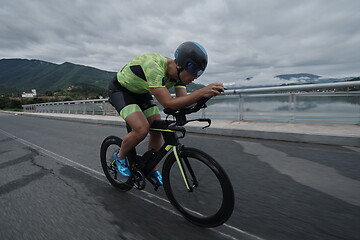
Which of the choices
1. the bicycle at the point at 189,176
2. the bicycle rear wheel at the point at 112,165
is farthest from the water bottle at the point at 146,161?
the bicycle rear wheel at the point at 112,165

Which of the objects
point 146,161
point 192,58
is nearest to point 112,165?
point 146,161

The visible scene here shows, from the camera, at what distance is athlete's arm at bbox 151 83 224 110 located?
163cm

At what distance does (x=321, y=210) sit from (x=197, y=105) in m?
1.79

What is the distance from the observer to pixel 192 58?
1900mm

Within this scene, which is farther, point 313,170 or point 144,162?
point 313,170

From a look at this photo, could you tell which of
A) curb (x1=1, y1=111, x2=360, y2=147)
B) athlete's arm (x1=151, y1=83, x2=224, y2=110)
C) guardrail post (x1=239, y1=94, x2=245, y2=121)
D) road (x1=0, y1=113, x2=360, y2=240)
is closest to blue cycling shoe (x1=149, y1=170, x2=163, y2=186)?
road (x1=0, y1=113, x2=360, y2=240)

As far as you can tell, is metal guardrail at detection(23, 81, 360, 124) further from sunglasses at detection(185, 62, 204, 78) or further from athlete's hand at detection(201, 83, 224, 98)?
athlete's hand at detection(201, 83, 224, 98)

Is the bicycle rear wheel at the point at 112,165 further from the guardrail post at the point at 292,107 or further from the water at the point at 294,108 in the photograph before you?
the guardrail post at the point at 292,107

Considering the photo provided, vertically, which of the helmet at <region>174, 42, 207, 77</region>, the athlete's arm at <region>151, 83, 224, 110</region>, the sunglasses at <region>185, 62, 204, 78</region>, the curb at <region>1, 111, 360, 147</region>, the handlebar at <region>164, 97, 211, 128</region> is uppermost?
the helmet at <region>174, 42, 207, 77</region>

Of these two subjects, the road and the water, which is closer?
the road

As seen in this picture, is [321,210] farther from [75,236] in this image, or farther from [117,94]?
[117,94]

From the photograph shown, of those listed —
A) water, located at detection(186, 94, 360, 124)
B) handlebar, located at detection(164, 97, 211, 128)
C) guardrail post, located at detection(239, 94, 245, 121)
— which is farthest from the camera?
guardrail post, located at detection(239, 94, 245, 121)

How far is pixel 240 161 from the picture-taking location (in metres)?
3.78

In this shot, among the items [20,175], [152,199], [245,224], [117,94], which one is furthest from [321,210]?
[20,175]
